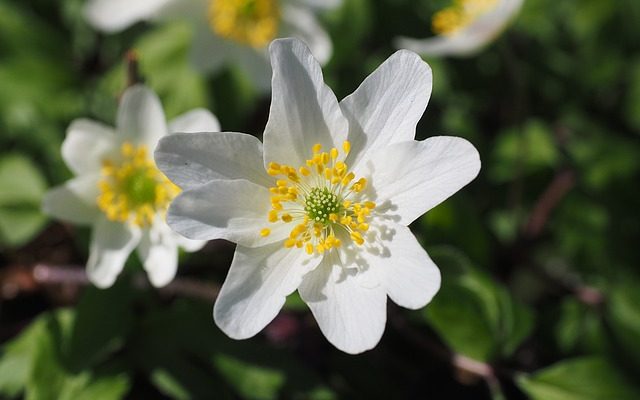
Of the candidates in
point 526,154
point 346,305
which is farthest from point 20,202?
point 526,154

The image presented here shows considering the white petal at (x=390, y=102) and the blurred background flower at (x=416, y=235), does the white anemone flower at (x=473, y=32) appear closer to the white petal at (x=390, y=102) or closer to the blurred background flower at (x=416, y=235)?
the blurred background flower at (x=416, y=235)

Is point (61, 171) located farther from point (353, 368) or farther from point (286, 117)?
point (353, 368)

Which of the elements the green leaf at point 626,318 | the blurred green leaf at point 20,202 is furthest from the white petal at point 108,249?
the green leaf at point 626,318

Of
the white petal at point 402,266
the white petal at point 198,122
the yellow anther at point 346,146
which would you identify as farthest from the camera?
the white petal at point 198,122

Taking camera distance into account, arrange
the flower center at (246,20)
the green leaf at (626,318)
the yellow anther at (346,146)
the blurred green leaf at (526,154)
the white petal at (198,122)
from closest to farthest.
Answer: the yellow anther at (346,146) → the white petal at (198,122) → the green leaf at (626,318) → the flower center at (246,20) → the blurred green leaf at (526,154)

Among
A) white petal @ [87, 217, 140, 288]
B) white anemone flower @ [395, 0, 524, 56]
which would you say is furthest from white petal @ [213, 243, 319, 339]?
white anemone flower @ [395, 0, 524, 56]
